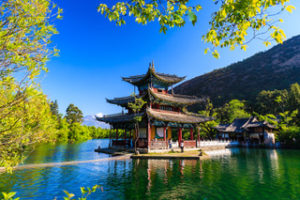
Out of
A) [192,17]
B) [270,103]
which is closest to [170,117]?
[192,17]

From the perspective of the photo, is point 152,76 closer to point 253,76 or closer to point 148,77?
point 148,77

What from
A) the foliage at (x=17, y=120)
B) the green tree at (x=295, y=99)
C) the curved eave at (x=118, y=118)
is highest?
the green tree at (x=295, y=99)

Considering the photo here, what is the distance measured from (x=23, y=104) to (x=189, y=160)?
51.2ft

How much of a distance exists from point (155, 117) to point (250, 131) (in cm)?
3142

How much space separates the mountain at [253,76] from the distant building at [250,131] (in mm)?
41196

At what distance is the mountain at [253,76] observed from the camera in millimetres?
87062

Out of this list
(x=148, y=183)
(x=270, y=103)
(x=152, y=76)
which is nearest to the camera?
(x=148, y=183)

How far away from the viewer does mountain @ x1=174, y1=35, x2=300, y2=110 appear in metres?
87.1

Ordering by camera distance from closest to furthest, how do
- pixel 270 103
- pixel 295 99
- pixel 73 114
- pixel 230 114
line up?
pixel 295 99 < pixel 230 114 < pixel 270 103 < pixel 73 114

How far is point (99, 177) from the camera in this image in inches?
408

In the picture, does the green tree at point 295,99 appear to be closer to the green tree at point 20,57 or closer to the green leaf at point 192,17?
the green leaf at point 192,17

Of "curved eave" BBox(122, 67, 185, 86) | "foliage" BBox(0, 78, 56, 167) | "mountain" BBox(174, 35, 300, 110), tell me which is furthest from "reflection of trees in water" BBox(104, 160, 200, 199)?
"mountain" BBox(174, 35, 300, 110)

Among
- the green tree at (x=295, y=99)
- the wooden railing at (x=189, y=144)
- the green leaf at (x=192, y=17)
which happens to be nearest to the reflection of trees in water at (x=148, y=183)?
the green leaf at (x=192, y=17)

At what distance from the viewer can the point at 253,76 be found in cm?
10125
